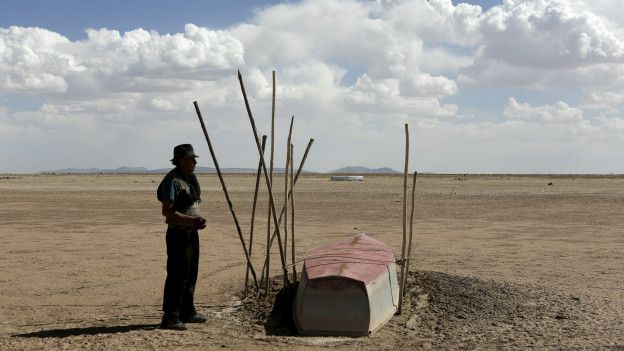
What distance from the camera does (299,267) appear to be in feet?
35.2

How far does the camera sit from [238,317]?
760 cm

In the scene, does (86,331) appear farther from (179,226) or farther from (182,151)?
(182,151)

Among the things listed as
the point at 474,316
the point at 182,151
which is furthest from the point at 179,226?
the point at 474,316

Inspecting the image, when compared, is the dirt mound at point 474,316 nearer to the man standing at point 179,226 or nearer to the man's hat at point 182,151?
the man standing at point 179,226

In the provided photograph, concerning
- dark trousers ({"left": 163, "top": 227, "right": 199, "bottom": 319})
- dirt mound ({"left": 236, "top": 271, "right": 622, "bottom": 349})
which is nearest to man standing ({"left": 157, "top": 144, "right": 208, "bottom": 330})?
dark trousers ({"left": 163, "top": 227, "right": 199, "bottom": 319})

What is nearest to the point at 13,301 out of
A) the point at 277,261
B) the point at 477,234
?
the point at 277,261

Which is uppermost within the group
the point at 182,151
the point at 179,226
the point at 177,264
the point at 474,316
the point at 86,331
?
the point at 182,151

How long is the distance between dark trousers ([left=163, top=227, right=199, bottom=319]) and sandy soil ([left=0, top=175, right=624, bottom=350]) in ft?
0.93

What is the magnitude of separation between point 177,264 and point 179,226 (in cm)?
37

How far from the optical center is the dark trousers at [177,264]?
668cm

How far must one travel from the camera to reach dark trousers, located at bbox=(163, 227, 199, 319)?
6684 mm

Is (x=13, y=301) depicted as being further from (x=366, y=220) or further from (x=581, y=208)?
(x=581, y=208)

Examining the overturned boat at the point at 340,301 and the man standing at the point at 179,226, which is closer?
the man standing at the point at 179,226

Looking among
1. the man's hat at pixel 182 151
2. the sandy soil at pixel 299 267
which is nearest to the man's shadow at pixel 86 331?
the sandy soil at pixel 299 267
